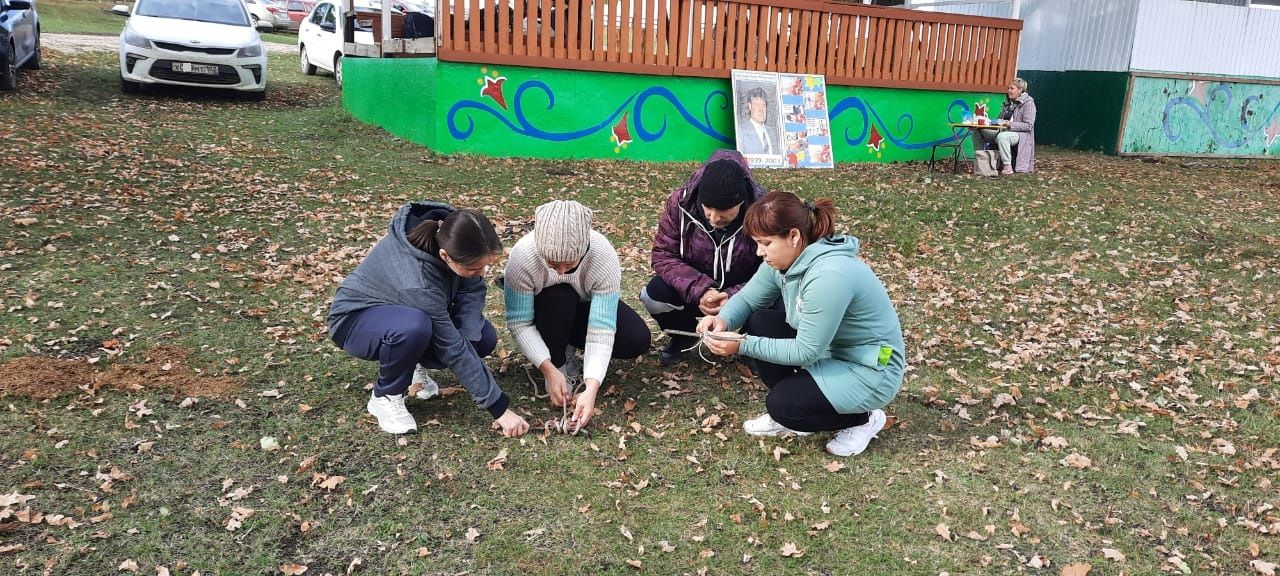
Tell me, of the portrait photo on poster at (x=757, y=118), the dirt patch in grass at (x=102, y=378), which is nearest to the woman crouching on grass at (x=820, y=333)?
the dirt patch in grass at (x=102, y=378)

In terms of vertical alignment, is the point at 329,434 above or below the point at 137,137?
below

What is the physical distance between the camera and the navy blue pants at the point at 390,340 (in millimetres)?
3539

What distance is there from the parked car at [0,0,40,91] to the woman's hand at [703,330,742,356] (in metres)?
11.5

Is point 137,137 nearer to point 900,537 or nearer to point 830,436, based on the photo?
point 830,436

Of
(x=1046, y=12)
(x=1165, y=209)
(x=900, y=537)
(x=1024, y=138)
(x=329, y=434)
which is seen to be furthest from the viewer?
(x=1046, y=12)

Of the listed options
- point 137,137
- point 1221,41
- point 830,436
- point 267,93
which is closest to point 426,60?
point 137,137

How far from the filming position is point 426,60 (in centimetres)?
964

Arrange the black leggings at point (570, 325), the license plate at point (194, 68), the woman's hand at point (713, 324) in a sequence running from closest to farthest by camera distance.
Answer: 1. the woman's hand at point (713, 324)
2. the black leggings at point (570, 325)
3. the license plate at point (194, 68)

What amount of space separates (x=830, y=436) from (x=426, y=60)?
23.9ft

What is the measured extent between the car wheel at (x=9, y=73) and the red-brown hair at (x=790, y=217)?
39.2 ft

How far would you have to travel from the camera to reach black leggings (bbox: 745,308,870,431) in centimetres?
363

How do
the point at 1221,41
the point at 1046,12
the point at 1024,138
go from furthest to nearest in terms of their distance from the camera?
the point at 1046,12 < the point at 1221,41 < the point at 1024,138

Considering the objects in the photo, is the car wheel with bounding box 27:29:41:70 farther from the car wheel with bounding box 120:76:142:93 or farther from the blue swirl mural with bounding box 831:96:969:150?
the blue swirl mural with bounding box 831:96:969:150

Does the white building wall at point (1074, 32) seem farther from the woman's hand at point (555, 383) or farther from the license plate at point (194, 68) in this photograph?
the woman's hand at point (555, 383)
